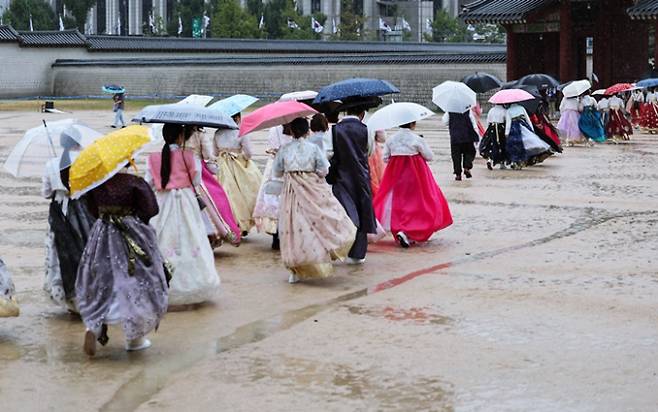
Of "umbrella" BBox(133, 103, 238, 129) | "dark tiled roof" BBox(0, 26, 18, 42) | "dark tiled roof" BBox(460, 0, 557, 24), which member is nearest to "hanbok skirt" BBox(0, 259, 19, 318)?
"umbrella" BBox(133, 103, 238, 129)

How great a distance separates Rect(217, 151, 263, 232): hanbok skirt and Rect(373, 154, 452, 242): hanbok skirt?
1265mm

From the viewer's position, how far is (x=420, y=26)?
80562 millimetres

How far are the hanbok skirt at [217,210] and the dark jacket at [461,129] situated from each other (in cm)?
682

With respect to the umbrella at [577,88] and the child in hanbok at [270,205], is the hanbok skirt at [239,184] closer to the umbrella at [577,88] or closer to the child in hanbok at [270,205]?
the child in hanbok at [270,205]

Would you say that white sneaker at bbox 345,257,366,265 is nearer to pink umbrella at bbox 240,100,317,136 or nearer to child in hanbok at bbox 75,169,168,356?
pink umbrella at bbox 240,100,317,136

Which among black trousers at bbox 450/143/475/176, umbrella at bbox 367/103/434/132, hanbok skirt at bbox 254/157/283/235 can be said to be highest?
umbrella at bbox 367/103/434/132

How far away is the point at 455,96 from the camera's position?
16078mm

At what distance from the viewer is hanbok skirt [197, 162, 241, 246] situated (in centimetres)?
1054

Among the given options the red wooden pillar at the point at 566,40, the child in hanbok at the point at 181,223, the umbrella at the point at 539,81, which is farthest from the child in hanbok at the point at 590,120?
the child in hanbok at the point at 181,223

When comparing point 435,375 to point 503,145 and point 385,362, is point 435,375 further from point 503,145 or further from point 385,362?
point 503,145

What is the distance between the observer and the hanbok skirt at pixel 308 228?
948 centimetres

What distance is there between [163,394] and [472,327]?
93.5 inches

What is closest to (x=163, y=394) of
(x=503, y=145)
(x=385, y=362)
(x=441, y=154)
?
(x=385, y=362)

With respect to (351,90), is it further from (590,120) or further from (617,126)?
(617,126)
